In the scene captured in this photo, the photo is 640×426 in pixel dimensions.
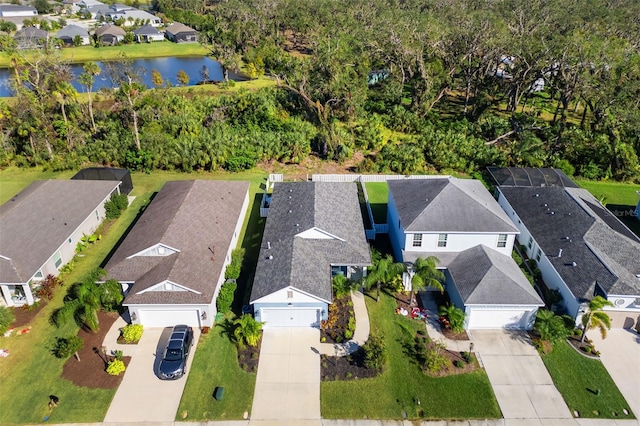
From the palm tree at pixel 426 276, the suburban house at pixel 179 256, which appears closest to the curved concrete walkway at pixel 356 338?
the palm tree at pixel 426 276

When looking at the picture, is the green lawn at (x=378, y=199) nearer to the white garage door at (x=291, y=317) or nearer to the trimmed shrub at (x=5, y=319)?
the white garage door at (x=291, y=317)

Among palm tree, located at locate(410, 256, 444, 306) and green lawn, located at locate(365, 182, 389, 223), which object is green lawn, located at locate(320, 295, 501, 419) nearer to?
palm tree, located at locate(410, 256, 444, 306)

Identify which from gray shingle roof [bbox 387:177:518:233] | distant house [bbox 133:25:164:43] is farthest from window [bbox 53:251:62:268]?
distant house [bbox 133:25:164:43]

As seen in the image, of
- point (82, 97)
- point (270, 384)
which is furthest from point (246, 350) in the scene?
point (82, 97)

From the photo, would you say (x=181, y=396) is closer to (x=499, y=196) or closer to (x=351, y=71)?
(x=499, y=196)

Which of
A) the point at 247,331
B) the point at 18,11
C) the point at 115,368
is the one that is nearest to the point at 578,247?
the point at 247,331

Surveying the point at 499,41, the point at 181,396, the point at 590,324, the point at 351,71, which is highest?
the point at 499,41

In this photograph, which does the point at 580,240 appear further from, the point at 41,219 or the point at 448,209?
the point at 41,219
